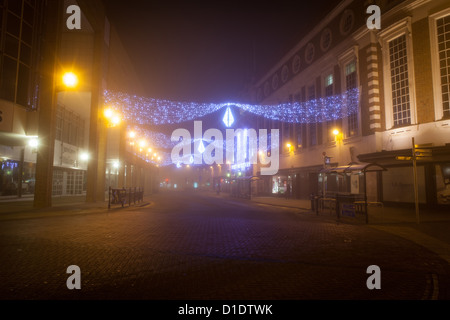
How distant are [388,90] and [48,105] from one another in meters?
23.2

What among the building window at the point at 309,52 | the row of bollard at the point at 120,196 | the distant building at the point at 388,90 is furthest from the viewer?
the building window at the point at 309,52

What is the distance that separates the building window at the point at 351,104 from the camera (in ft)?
82.2

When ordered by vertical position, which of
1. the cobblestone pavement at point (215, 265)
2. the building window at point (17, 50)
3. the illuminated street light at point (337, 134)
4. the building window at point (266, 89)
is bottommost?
the cobblestone pavement at point (215, 265)

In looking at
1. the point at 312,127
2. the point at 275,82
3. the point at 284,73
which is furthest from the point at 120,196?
the point at 275,82

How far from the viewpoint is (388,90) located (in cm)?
2183

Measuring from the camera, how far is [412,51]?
2012cm

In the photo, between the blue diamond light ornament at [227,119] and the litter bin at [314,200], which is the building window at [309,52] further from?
the litter bin at [314,200]

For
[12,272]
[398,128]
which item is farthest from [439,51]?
[12,272]

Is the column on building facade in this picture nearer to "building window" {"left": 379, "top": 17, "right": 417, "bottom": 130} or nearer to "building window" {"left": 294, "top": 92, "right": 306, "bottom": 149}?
"building window" {"left": 379, "top": 17, "right": 417, "bottom": 130}

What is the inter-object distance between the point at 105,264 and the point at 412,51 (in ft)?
73.8

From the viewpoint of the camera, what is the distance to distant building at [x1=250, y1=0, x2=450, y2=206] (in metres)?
18.6

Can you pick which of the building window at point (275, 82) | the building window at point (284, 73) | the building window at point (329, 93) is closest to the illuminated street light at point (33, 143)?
the building window at point (329, 93)

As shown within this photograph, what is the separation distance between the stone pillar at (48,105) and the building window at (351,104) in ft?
73.4

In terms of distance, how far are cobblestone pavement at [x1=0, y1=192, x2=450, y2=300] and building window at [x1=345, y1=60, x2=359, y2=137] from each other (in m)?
16.8
